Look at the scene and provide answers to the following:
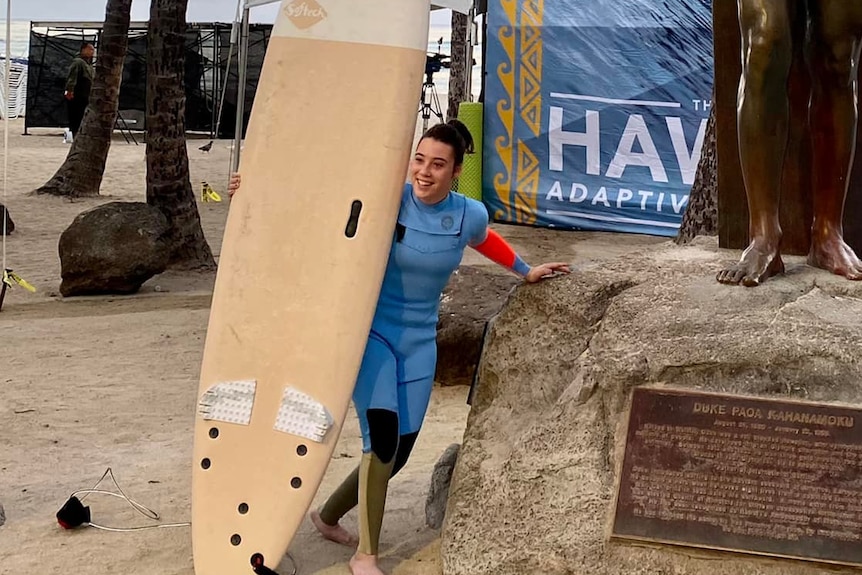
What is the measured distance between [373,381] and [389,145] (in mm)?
723

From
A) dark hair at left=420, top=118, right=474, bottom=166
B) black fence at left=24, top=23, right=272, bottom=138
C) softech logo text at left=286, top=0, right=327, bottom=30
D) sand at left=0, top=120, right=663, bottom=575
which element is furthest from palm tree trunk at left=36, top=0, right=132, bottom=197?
dark hair at left=420, top=118, right=474, bottom=166

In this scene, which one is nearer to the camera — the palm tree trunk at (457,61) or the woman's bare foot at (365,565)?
Result: the woman's bare foot at (365,565)

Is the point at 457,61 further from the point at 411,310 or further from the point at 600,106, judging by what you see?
the point at 411,310

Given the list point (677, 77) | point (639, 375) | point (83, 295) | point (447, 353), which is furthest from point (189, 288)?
point (639, 375)

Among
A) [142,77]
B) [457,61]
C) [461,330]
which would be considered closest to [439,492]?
[461,330]

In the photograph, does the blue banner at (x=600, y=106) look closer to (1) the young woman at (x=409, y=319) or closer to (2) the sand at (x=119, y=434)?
(2) the sand at (x=119, y=434)

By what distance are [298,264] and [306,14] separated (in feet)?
2.70

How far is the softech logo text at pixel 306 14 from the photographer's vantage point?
3.56 m

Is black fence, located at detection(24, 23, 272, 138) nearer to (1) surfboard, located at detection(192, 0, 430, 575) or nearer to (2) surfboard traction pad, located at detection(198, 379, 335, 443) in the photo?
(1) surfboard, located at detection(192, 0, 430, 575)

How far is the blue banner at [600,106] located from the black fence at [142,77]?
9.14m

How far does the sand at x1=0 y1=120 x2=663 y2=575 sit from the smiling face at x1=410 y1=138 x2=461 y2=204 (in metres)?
1.12

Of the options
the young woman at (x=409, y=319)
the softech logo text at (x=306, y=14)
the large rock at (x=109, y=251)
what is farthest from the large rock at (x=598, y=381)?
the large rock at (x=109, y=251)

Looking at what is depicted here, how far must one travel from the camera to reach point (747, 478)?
9.24 ft

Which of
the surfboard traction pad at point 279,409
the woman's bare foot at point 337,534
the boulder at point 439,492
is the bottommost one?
the woman's bare foot at point 337,534
